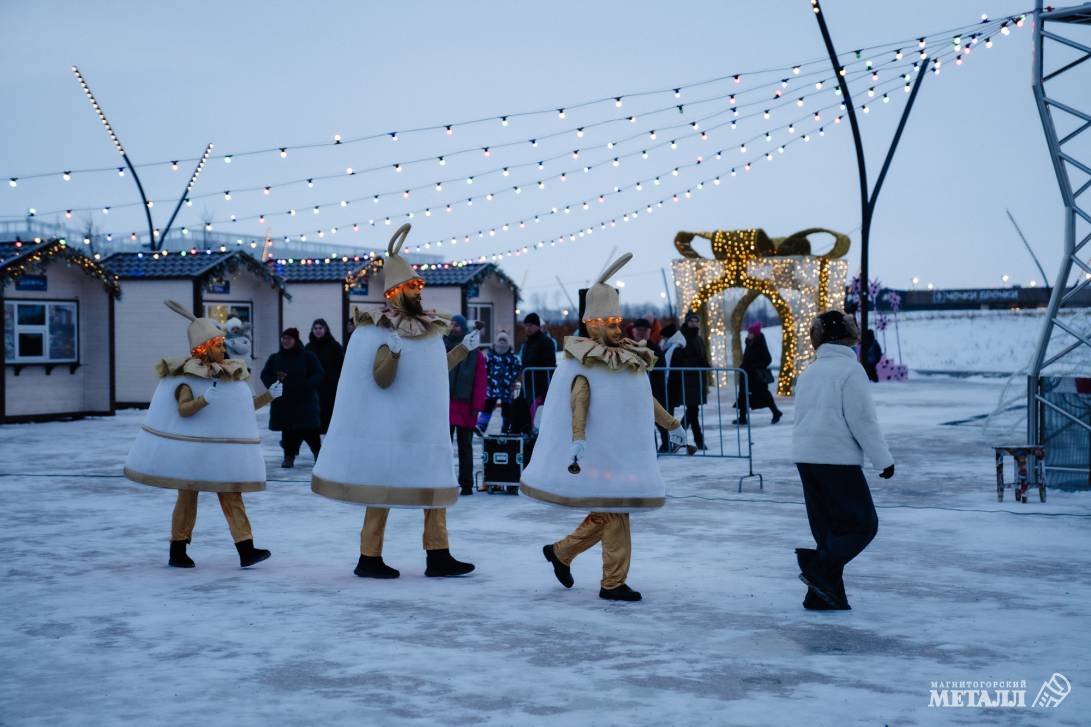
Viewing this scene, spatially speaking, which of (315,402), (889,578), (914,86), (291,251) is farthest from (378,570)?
(291,251)

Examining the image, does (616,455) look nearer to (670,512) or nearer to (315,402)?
(670,512)

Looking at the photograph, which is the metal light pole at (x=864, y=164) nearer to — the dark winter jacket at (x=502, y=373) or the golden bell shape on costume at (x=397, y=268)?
the dark winter jacket at (x=502, y=373)

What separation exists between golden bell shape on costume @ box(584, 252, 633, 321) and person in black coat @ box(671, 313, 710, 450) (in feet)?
23.4

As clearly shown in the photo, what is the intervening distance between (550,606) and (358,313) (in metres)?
2.33

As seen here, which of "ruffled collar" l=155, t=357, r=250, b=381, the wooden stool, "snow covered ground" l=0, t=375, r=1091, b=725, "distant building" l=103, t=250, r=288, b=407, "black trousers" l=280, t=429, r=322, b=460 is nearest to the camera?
"snow covered ground" l=0, t=375, r=1091, b=725

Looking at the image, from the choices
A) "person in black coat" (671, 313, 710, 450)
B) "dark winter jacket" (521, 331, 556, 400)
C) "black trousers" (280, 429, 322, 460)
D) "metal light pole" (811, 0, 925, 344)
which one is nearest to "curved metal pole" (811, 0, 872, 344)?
"metal light pole" (811, 0, 925, 344)

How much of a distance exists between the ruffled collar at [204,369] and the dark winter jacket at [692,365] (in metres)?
7.20

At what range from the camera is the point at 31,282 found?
880 inches

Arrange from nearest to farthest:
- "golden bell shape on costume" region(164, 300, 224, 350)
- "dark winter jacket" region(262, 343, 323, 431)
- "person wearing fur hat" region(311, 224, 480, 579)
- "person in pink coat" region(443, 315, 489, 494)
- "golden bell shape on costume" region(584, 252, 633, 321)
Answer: "golden bell shape on costume" region(584, 252, 633, 321), "person wearing fur hat" region(311, 224, 480, 579), "golden bell shape on costume" region(164, 300, 224, 350), "person in pink coat" region(443, 315, 489, 494), "dark winter jacket" region(262, 343, 323, 431)

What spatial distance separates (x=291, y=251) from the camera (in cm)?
9812

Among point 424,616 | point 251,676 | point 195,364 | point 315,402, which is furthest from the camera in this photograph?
point 315,402

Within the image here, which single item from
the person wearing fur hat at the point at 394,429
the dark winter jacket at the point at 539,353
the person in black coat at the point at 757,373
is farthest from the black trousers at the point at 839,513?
the person in black coat at the point at 757,373

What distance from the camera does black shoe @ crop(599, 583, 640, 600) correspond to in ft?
24.6

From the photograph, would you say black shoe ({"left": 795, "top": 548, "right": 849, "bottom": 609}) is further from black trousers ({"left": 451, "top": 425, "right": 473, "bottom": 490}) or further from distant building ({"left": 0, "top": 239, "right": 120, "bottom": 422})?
distant building ({"left": 0, "top": 239, "right": 120, "bottom": 422})
